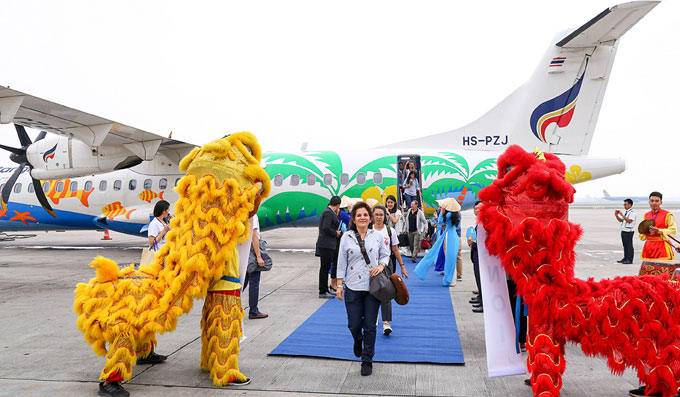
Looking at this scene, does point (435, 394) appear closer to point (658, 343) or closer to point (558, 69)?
point (658, 343)

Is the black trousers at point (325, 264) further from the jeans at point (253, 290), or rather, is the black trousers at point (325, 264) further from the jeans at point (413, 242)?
the jeans at point (413, 242)

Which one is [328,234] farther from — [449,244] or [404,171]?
[404,171]

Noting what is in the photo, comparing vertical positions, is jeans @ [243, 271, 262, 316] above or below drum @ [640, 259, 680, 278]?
below

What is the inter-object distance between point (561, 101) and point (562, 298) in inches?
426

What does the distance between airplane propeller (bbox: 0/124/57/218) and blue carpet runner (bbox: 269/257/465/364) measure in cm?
1168

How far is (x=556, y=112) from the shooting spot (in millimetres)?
12648

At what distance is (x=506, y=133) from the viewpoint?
13336mm

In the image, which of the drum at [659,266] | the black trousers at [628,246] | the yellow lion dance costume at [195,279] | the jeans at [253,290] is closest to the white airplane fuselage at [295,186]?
the black trousers at [628,246]

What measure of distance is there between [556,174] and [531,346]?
1.35 m

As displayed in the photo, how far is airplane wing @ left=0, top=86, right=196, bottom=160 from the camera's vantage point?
9.22 meters

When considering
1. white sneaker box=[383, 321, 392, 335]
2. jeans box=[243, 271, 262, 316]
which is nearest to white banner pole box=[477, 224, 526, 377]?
white sneaker box=[383, 321, 392, 335]

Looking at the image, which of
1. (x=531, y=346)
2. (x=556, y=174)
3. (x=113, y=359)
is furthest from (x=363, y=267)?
(x=113, y=359)

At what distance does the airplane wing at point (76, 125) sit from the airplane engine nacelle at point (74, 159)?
346 millimetres

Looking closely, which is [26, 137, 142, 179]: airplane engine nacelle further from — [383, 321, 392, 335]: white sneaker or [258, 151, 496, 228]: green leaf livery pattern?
[383, 321, 392, 335]: white sneaker
